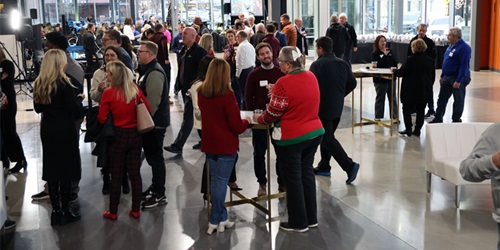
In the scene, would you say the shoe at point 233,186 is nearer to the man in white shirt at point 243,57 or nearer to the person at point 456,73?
the man in white shirt at point 243,57

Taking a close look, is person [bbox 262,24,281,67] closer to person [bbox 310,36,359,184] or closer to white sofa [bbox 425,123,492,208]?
person [bbox 310,36,359,184]

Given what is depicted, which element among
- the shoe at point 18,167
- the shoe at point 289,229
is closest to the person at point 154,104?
the shoe at point 289,229

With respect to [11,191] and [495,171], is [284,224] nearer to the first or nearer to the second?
[495,171]

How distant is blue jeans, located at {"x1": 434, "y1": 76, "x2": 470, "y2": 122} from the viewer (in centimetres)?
906

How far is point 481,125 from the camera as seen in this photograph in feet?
19.4

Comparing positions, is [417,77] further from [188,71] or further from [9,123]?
[9,123]

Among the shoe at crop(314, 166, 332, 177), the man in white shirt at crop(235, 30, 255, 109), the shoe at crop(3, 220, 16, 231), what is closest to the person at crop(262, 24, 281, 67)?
the man in white shirt at crop(235, 30, 255, 109)

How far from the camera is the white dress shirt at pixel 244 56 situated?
9455 mm

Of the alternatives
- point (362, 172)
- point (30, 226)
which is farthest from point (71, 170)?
point (362, 172)

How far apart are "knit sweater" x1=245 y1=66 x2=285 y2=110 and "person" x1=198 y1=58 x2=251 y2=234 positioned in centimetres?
66

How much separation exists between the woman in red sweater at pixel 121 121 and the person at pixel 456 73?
526 cm

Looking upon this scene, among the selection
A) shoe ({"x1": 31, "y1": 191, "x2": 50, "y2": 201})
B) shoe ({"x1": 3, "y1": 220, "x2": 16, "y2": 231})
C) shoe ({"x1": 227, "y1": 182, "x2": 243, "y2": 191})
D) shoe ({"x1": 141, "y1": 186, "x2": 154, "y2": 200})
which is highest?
shoe ({"x1": 227, "y1": 182, "x2": 243, "y2": 191})

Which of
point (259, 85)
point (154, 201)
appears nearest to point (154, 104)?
point (154, 201)

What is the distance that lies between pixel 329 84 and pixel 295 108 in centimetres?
152
